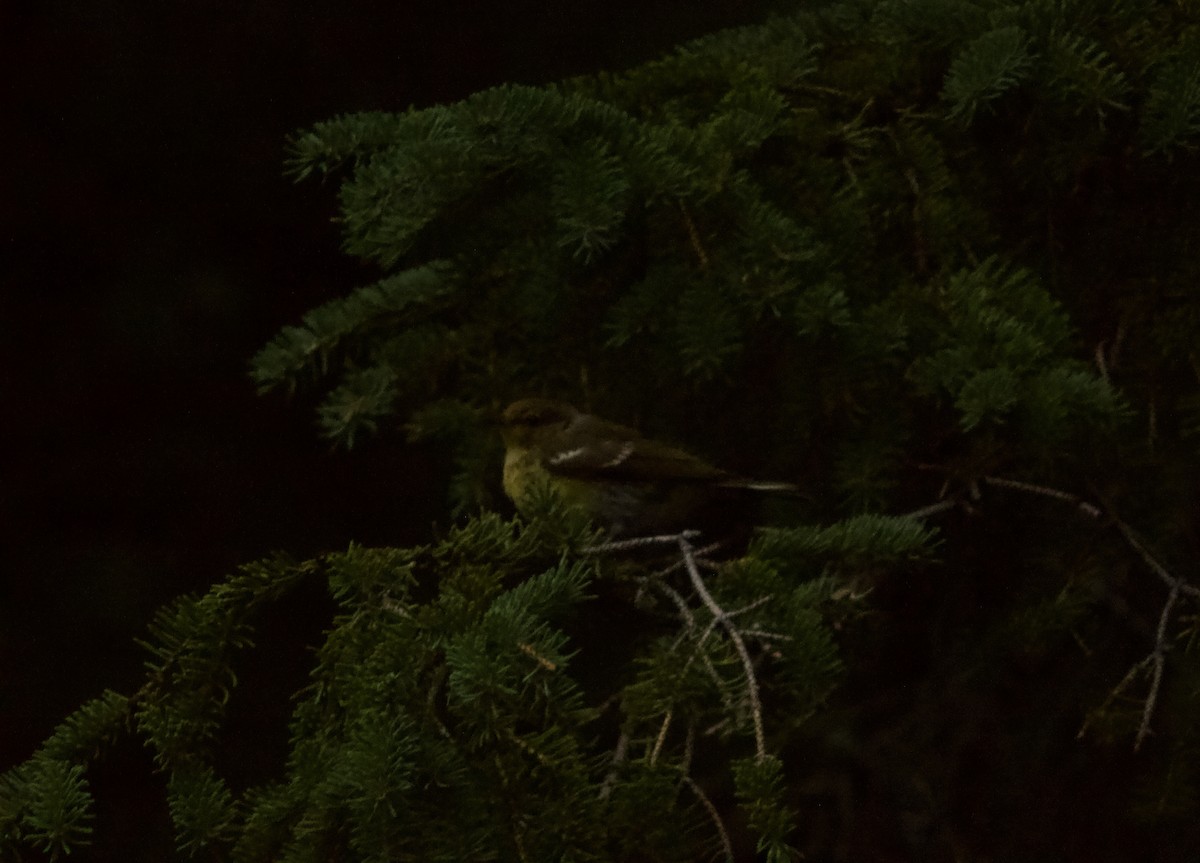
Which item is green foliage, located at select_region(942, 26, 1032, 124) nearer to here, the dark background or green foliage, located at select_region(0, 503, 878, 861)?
green foliage, located at select_region(0, 503, 878, 861)

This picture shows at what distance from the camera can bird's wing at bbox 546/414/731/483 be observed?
2.39 metres

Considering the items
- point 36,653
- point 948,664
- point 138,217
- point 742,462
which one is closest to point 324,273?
point 138,217

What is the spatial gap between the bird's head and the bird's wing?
2 cm

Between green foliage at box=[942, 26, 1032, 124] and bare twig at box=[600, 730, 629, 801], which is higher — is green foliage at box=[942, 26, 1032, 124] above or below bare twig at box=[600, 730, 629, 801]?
above

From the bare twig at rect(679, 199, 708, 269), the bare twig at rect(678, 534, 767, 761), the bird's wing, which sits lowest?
the bird's wing

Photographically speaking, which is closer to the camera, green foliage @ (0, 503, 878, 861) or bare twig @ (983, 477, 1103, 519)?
green foliage @ (0, 503, 878, 861)

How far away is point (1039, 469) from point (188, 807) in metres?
Result: 1.09

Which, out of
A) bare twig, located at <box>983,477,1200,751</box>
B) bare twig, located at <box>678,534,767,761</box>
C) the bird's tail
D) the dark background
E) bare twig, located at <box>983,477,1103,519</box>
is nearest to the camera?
bare twig, located at <box>678,534,767,761</box>

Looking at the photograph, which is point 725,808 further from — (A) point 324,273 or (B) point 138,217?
(B) point 138,217

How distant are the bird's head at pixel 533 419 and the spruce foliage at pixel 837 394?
3 centimetres

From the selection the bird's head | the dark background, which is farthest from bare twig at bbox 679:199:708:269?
the dark background

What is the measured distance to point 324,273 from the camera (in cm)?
355

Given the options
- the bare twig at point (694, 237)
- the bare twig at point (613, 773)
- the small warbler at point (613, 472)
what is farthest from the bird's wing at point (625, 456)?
the bare twig at point (613, 773)

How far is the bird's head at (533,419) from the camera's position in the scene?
7.68 feet
